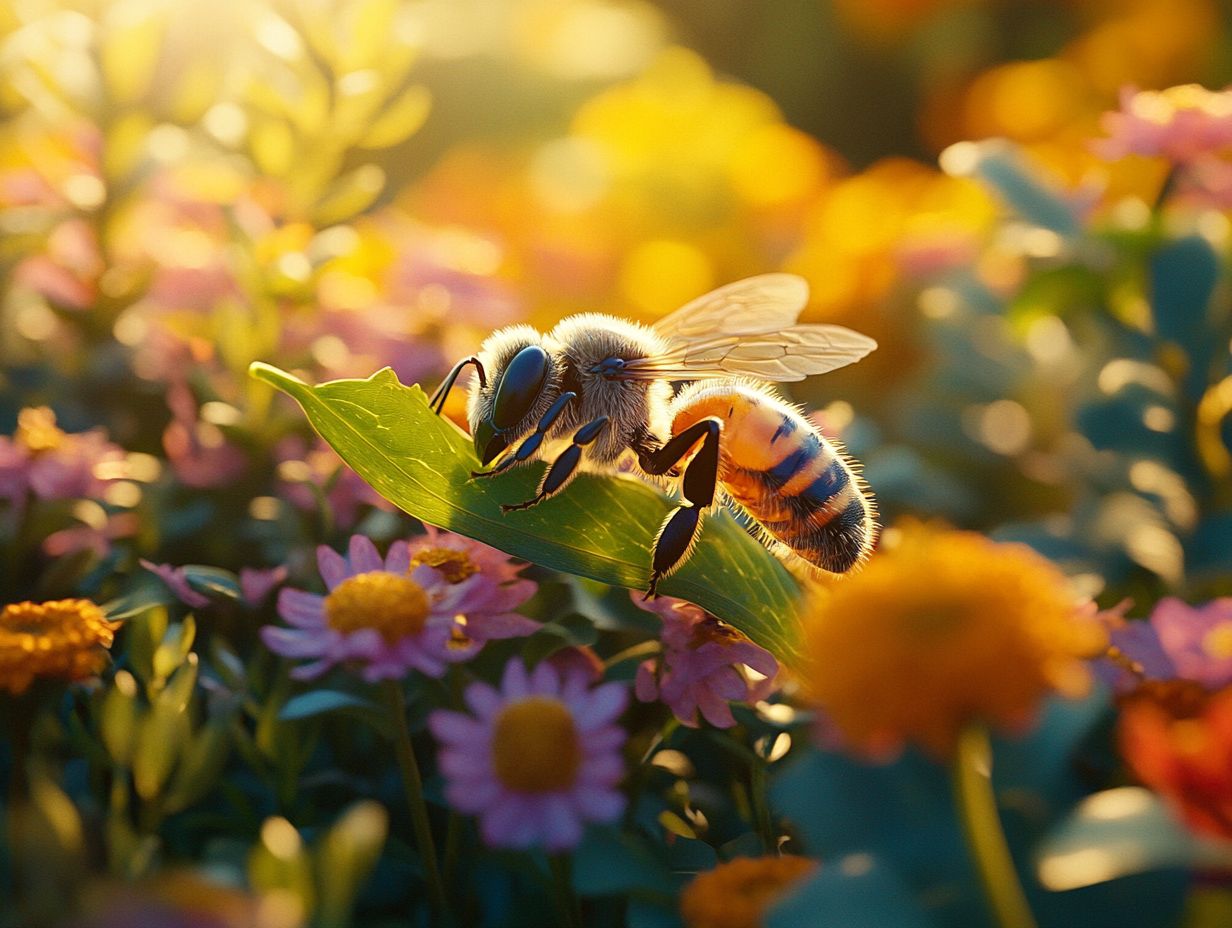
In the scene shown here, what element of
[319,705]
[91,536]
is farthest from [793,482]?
[91,536]

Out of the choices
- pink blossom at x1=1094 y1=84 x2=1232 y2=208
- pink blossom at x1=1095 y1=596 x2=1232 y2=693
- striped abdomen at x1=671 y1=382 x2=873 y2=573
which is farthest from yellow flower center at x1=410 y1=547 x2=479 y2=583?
pink blossom at x1=1094 y1=84 x2=1232 y2=208

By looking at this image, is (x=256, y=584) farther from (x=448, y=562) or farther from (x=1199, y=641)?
(x=1199, y=641)

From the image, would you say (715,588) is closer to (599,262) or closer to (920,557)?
(920,557)

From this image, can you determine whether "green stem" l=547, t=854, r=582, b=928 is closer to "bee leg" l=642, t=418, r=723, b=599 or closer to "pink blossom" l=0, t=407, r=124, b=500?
"bee leg" l=642, t=418, r=723, b=599

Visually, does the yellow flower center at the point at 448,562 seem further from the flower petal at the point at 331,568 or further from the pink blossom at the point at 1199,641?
the pink blossom at the point at 1199,641

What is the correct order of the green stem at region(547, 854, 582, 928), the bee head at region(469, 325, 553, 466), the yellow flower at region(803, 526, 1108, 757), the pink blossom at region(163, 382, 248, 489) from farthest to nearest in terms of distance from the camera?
the pink blossom at region(163, 382, 248, 489) < the bee head at region(469, 325, 553, 466) < the green stem at region(547, 854, 582, 928) < the yellow flower at region(803, 526, 1108, 757)

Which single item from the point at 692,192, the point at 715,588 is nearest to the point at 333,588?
the point at 715,588
